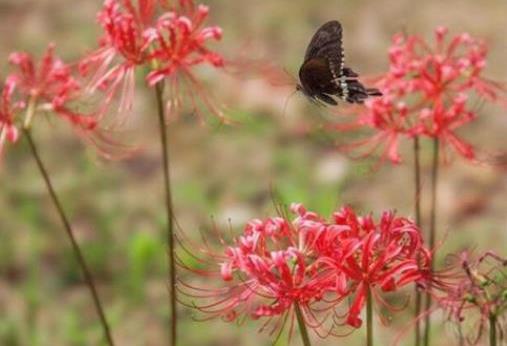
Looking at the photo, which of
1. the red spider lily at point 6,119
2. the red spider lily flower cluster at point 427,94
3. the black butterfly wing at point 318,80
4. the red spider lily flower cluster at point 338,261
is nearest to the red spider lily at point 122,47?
the red spider lily at point 6,119

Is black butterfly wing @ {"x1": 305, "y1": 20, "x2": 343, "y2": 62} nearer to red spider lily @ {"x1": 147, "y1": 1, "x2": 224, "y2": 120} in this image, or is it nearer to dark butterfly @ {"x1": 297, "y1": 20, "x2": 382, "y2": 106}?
dark butterfly @ {"x1": 297, "y1": 20, "x2": 382, "y2": 106}

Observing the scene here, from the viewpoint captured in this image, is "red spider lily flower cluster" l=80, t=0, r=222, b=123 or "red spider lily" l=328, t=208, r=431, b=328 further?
"red spider lily flower cluster" l=80, t=0, r=222, b=123

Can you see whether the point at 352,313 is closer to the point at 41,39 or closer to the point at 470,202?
the point at 470,202

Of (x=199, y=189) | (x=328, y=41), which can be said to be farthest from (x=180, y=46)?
(x=199, y=189)

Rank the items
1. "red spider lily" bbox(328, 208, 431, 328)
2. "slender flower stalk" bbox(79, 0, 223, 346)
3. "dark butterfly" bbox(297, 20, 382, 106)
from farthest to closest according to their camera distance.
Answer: "slender flower stalk" bbox(79, 0, 223, 346), "dark butterfly" bbox(297, 20, 382, 106), "red spider lily" bbox(328, 208, 431, 328)

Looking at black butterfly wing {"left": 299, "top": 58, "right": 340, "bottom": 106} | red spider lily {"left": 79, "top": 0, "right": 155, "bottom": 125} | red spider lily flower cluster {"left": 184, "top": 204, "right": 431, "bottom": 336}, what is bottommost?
red spider lily flower cluster {"left": 184, "top": 204, "right": 431, "bottom": 336}

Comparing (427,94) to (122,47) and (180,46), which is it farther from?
(122,47)

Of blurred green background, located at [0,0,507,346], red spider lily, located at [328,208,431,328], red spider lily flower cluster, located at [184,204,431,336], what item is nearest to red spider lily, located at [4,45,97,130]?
red spider lily flower cluster, located at [184,204,431,336]
